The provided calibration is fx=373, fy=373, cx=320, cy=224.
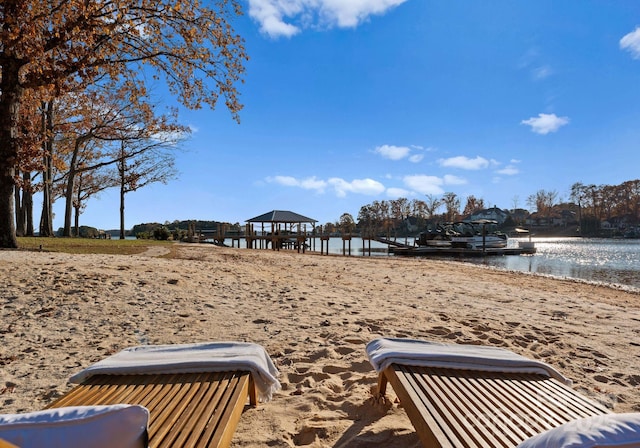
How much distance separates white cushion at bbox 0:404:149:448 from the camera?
3.81 feet

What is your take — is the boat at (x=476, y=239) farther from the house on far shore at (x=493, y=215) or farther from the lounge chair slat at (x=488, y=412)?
the house on far shore at (x=493, y=215)

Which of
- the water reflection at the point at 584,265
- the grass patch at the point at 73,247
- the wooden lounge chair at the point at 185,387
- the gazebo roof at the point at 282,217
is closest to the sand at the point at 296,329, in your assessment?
the wooden lounge chair at the point at 185,387

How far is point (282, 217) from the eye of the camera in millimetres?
33656

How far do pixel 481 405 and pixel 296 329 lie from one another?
2.90 meters

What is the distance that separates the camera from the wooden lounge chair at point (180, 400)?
1.57 m

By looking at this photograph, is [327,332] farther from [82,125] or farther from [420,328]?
[82,125]

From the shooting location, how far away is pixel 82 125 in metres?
21.0

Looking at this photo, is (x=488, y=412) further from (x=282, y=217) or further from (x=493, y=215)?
(x=493, y=215)

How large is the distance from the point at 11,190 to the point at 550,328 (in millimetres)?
13510

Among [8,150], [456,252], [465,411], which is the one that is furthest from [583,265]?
[8,150]

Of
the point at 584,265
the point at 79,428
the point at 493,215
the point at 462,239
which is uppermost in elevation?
the point at 493,215

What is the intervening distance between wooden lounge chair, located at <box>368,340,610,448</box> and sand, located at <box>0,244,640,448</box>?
0.41 m

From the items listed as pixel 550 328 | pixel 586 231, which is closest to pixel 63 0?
pixel 550 328

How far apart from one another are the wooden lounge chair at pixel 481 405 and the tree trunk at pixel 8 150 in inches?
488
